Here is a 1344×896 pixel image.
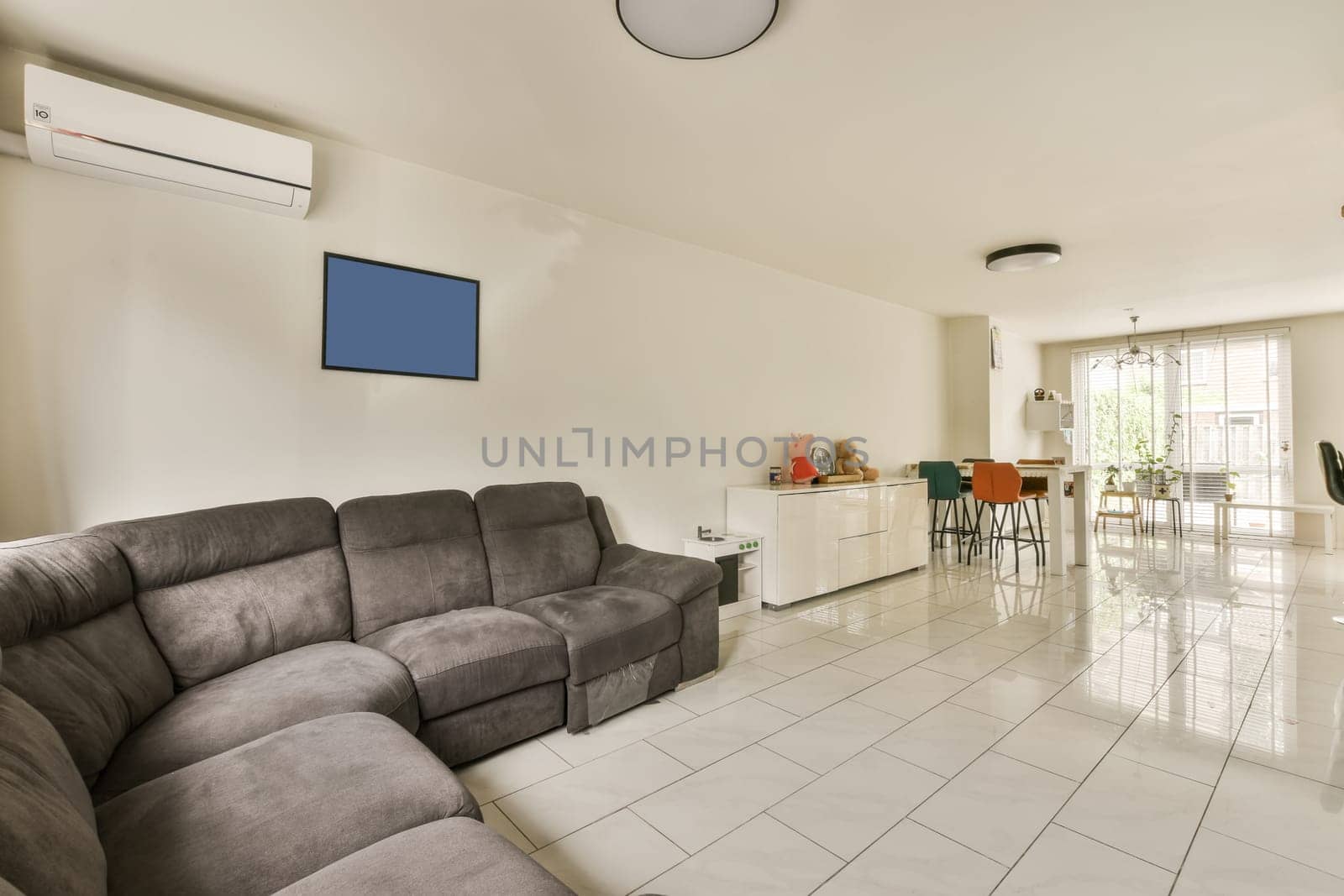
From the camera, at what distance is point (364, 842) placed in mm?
1220

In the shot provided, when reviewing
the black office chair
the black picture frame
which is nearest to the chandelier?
the black office chair

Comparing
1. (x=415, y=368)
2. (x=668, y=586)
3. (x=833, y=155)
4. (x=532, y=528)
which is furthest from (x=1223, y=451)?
(x=415, y=368)

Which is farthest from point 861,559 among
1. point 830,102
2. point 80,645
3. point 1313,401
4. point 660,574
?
point 1313,401

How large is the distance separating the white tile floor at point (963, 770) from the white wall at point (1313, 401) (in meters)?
4.54

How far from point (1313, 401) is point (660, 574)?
8.54 meters

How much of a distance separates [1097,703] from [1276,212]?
3.35m

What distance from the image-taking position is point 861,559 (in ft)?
16.6

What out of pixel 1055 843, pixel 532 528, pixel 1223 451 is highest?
pixel 1223 451

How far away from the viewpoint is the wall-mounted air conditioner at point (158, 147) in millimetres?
2121

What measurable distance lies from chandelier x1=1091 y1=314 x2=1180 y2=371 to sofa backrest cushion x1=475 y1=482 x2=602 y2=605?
7979mm

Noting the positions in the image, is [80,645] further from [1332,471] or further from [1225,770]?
[1332,471]

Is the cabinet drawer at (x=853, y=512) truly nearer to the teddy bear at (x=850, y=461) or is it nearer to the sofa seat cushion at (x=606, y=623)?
the teddy bear at (x=850, y=461)

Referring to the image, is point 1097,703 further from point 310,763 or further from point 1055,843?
point 310,763

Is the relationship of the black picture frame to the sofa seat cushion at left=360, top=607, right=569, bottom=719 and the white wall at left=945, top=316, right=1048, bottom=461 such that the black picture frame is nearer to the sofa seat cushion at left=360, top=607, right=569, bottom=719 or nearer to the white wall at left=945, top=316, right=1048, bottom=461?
the sofa seat cushion at left=360, top=607, right=569, bottom=719
